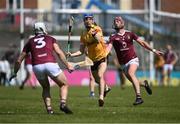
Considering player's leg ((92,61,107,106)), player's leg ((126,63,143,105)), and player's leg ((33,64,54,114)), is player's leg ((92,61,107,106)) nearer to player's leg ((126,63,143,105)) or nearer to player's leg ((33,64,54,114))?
player's leg ((126,63,143,105))

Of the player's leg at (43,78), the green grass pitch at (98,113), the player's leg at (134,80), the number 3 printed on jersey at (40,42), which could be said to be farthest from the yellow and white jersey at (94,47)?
the number 3 printed on jersey at (40,42)

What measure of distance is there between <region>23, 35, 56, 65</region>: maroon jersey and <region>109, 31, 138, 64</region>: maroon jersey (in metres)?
4.04

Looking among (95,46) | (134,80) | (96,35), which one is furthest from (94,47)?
(134,80)

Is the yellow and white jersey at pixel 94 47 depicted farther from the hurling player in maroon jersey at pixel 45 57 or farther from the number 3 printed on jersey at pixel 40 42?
the number 3 printed on jersey at pixel 40 42

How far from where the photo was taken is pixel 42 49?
16.3m

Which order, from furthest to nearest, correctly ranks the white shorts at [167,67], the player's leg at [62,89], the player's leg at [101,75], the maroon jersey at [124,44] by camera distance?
the white shorts at [167,67] → the maroon jersey at [124,44] → the player's leg at [101,75] → the player's leg at [62,89]

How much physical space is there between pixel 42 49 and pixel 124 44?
4337 millimetres

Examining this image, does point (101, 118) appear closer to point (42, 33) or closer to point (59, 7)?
point (42, 33)

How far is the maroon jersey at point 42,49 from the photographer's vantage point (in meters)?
16.2

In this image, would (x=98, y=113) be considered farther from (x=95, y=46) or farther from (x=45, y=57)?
(x=95, y=46)

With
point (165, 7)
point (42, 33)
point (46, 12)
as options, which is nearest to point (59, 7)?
point (46, 12)

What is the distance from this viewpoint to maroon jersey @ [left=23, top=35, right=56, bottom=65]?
16.2m

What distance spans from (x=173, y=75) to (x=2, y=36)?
10.7m

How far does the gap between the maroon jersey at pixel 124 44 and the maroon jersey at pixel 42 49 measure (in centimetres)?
404
